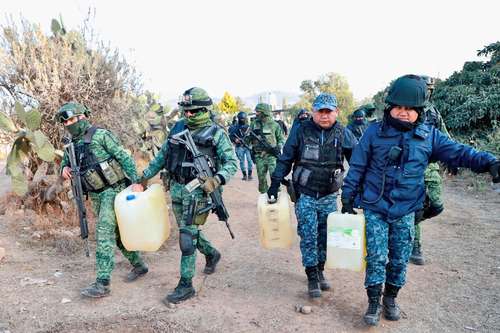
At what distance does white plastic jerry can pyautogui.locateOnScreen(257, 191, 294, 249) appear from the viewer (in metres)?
3.89

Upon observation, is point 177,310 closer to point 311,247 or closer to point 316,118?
point 311,247

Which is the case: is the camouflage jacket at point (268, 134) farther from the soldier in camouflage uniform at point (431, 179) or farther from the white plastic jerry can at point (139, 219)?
the white plastic jerry can at point (139, 219)

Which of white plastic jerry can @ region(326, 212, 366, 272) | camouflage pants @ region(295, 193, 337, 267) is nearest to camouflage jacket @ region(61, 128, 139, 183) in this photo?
camouflage pants @ region(295, 193, 337, 267)

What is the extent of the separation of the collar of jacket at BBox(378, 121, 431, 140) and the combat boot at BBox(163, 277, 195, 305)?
6.93ft

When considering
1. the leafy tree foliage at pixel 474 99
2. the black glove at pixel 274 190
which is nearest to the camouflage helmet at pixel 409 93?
the black glove at pixel 274 190

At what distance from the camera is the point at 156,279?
14.6 ft

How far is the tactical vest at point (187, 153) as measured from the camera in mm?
3844

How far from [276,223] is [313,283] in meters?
0.63

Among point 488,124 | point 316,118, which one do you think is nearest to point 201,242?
point 316,118

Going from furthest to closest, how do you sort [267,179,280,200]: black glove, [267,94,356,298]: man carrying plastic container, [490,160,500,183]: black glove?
1. [267,179,280,200]: black glove
2. [267,94,356,298]: man carrying plastic container
3. [490,160,500,183]: black glove

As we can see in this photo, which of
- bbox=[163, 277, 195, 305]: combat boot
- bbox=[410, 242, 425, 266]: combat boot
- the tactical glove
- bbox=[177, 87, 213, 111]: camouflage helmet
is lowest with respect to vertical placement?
bbox=[410, 242, 425, 266]: combat boot

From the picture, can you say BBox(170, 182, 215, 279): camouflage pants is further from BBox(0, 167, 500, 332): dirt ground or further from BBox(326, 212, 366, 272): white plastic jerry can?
BBox(326, 212, 366, 272): white plastic jerry can

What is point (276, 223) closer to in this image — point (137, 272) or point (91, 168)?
point (137, 272)

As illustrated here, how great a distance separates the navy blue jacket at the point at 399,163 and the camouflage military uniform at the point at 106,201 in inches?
85.0
